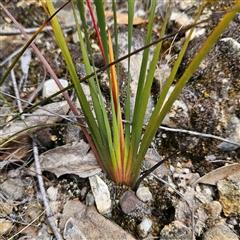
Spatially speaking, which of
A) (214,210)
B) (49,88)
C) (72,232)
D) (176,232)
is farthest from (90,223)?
(49,88)

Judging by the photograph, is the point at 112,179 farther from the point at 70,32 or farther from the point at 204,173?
the point at 70,32

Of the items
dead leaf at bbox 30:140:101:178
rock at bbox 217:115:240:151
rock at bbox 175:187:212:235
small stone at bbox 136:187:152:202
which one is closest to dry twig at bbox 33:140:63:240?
dead leaf at bbox 30:140:101:178

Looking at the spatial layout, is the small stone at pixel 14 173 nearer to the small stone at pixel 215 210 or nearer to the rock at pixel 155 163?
the rock at pixel 155 163

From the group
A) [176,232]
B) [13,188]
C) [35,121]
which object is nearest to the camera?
[176,232]

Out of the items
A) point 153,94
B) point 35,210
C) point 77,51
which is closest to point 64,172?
point 35,210

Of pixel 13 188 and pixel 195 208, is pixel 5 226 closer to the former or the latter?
pixel 13 188

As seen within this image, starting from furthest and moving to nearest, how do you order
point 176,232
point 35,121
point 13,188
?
1. point 35,121
2. point 13,188
3. point 176,232
